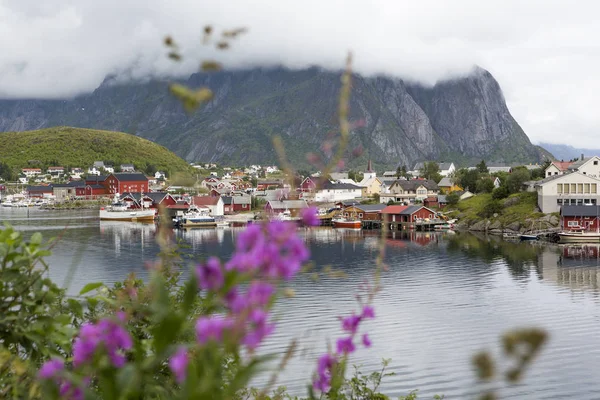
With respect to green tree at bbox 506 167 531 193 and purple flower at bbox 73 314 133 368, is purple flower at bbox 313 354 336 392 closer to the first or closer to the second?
purple flower at bbox 73 314 133 368

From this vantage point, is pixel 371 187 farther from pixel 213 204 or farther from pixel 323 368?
pixel 323 368

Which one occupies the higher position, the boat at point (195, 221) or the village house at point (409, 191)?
the village house at point (409, 191)

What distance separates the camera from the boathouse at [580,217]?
199 feet

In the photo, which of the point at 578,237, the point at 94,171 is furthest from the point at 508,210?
the point at 94,171

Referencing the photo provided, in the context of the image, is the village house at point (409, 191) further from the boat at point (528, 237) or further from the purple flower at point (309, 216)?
the purple flower at point (309, 216)

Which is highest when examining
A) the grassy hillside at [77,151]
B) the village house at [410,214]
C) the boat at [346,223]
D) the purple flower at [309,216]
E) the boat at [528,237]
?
the grassy hillside at [77,151]

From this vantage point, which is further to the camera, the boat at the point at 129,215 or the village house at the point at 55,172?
the village house at the point at 55,172

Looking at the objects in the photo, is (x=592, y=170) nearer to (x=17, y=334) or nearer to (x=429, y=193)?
(x=429, y=193)

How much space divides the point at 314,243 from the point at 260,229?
5578 centimetres

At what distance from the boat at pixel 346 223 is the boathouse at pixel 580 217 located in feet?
81.9

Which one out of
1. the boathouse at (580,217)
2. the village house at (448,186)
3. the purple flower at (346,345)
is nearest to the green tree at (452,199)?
the village house at (448,186)

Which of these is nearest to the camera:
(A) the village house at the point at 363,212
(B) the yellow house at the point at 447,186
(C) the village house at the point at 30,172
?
(A) the village house at the point at 363,212

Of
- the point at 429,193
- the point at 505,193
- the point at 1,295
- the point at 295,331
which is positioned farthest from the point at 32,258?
the point at 429,193

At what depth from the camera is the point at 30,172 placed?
15612 centimetres
